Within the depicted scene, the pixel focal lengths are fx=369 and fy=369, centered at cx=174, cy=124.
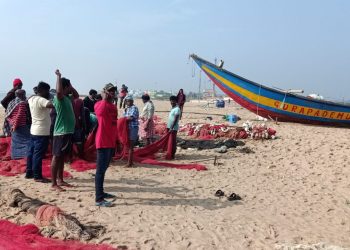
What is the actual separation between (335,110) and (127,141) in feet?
40.4

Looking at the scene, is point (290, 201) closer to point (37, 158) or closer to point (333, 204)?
point (333, 204)

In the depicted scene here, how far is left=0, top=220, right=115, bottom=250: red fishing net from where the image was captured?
3.53 m

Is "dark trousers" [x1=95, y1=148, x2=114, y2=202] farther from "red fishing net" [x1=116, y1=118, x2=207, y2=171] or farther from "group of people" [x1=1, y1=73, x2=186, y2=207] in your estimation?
"red fishing net" [x1=116, y1=118, x2=207, y2=171]

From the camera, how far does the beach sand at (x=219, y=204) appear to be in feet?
13.9

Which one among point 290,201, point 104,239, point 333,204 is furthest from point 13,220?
point 333,204

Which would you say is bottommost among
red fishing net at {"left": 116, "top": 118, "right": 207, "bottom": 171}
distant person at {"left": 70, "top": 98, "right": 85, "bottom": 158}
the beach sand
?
the beach sand

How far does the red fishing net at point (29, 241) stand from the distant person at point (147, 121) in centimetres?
492

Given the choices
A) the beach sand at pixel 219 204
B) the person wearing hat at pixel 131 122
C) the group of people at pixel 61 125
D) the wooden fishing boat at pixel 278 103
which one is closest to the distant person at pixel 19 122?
the group of people at pixel 61 125

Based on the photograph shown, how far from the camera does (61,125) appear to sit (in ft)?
18.4

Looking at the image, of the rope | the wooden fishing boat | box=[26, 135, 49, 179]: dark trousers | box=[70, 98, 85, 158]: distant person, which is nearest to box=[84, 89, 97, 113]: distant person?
box=[70, 98, 85, 158]: distant person

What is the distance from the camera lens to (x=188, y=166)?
7.96 m

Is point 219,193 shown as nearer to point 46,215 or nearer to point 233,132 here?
point 46,215

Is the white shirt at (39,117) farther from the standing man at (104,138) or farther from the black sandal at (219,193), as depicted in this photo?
the black sandal at (219,193)

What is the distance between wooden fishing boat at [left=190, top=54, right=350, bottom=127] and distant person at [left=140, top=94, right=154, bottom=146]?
8.39 metres
